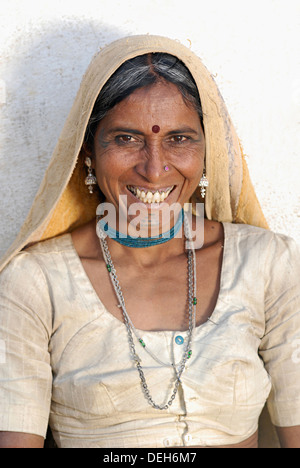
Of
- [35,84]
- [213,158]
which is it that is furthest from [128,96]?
[35,84]

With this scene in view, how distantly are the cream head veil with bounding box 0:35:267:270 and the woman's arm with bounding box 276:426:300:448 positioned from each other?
0.76 m

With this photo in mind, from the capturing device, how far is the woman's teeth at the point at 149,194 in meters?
2.18

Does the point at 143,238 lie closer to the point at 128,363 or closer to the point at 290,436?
the point at 128,363

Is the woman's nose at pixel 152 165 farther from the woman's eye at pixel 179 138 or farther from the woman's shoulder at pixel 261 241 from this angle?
the woman's shoulder at pixel 261 241

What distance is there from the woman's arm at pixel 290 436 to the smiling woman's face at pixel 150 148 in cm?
87

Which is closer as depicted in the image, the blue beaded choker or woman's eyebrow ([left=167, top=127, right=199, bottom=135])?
woman's eyebrow ([left=167, top=127, right=199, bottom=135])

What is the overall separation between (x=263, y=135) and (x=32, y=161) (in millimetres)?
958

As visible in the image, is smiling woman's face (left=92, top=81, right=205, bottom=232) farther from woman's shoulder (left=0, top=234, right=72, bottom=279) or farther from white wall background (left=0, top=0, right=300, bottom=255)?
white wall background (left=0, top=0, right=300, bottom=255)

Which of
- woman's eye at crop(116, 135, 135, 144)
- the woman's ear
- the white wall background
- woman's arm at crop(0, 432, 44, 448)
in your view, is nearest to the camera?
woman's arm at crop(0, 432, 44, 448)

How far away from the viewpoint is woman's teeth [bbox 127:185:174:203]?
218 cm

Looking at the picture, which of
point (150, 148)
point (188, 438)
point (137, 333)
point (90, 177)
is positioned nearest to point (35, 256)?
point (90, 177)

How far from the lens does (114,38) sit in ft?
8.78

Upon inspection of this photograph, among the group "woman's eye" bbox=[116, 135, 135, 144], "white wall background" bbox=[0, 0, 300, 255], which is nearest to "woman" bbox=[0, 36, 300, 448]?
"woman's eye" bbox=[116, 135, 135, 144]

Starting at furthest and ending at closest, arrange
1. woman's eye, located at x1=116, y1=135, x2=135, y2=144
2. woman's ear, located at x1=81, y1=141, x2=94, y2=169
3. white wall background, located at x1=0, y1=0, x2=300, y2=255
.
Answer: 1. white wall background, located at x1=0, y1=0, x2=300, y2=255
2. woman's ear, located at x1=81, y1=141, x2=94, y2=169
3. woman's eye, located at x1=116, y1=135, x2=135, y2=144
